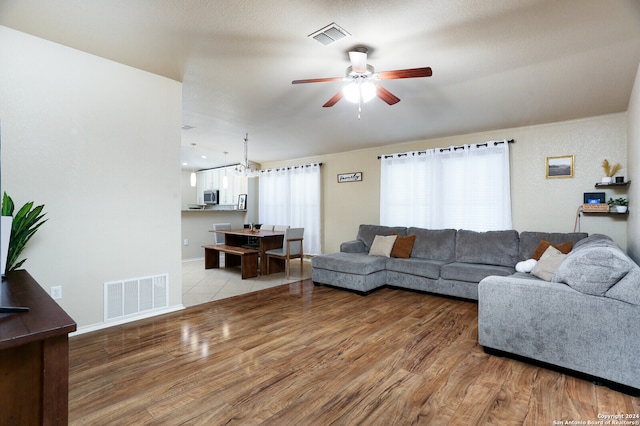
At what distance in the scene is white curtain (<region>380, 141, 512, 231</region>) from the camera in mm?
4645

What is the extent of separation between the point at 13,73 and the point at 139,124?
0.94m

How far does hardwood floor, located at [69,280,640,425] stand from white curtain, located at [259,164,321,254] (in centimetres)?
378

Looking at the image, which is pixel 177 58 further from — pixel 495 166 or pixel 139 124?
pixel 495 166

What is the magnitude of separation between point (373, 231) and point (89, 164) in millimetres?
4024

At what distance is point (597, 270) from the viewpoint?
2.11m

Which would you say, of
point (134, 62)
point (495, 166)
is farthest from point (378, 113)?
point (134, 62)

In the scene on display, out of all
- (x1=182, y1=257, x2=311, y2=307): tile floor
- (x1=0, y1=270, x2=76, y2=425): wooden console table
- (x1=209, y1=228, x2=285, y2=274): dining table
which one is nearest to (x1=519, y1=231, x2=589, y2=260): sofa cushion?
(x1=182, y1=257, x2=311, y2=307): tile floor

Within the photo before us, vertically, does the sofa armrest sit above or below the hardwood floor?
above

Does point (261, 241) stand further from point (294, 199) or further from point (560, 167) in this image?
point (560, 167)

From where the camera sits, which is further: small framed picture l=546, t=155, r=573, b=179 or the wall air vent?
small framed picture l=546, t=155, r=573, b=179

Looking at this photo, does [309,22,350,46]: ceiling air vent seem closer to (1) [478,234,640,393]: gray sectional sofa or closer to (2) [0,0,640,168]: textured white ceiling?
(2) [0,0,640,168]: textured white ceiling

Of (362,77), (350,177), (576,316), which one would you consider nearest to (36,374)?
(362,77)

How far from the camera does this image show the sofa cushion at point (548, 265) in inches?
116

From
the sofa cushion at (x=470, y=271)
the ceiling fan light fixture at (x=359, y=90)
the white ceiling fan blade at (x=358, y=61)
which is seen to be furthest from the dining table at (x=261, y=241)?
the white ceiling fan blade at (x=358, y=61)
